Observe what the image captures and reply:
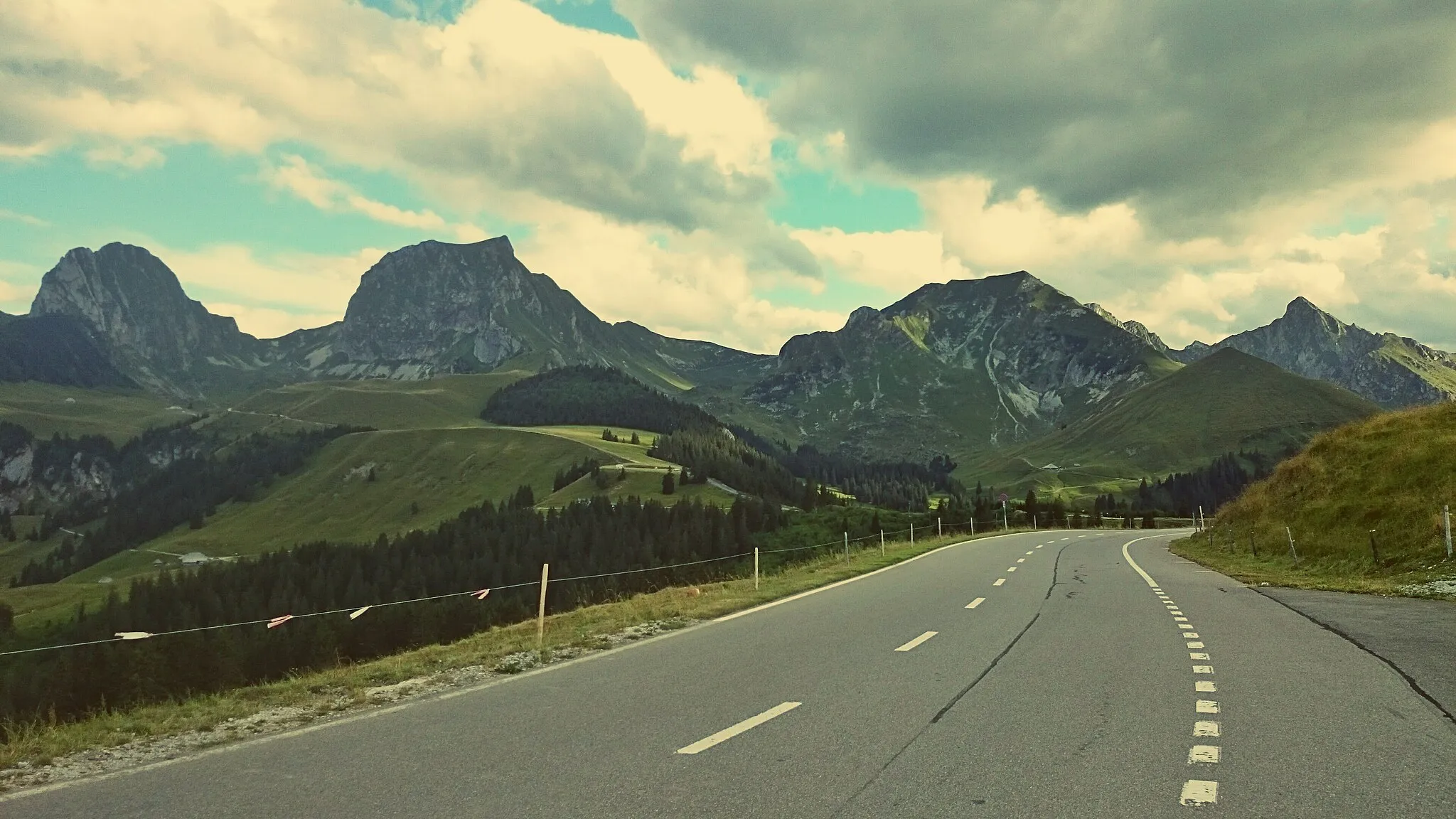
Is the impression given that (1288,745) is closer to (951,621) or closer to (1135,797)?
(1135,797)

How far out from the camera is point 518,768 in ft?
24.6

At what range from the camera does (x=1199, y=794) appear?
253 inches

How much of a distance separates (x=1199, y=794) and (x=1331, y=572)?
27.1 m

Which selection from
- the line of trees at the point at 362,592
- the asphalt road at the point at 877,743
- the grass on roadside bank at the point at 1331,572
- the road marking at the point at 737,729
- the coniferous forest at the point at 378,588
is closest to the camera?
the asphalt road at the point at 877,743

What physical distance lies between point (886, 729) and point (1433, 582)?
2040 cm

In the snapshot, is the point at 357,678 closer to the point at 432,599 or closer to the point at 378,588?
the point at 432,599

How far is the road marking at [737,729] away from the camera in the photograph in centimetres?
792

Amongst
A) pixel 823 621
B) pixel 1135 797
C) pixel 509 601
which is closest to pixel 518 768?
pixel 1135 797

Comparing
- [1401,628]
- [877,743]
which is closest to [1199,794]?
[877,743]

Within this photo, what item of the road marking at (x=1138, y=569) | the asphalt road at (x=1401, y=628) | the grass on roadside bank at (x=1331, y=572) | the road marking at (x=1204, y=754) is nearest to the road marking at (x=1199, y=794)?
the road marking at (x=1204, y=754)

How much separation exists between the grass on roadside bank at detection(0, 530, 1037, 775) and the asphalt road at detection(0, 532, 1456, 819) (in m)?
1.78

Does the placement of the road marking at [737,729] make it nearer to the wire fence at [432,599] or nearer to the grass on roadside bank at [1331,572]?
the wire fence at [432,599]

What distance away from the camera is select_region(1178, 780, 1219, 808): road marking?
623 centimetres

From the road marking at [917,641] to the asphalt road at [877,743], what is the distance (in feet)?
0.43
